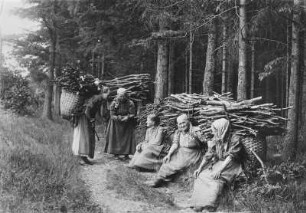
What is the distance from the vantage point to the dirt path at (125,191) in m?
6.57

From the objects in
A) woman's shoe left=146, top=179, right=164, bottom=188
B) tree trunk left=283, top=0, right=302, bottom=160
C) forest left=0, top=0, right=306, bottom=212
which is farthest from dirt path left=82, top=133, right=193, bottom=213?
tree trunk left=283, top=0, right=302, bottom=160

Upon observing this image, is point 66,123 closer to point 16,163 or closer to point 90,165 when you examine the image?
point 90,165

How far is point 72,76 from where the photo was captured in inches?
365

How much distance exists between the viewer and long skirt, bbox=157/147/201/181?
26.7 ft

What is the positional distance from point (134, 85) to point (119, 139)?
5.71 feet

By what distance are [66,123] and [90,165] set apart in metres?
8.05

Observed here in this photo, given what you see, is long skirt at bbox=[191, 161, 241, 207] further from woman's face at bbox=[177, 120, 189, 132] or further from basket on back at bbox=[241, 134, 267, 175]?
woman's face at bbox=[177, 120, 189, 132]

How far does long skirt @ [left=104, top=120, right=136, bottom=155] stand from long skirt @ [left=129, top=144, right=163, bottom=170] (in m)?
1.15

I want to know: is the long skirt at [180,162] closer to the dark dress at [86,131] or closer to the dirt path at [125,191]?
the dirt path at [125,191]

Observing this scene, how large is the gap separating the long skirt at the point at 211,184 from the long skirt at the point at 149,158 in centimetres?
254

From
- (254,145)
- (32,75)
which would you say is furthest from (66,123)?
(254,145)

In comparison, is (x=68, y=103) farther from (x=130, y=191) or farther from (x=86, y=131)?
(x=130, y=191)

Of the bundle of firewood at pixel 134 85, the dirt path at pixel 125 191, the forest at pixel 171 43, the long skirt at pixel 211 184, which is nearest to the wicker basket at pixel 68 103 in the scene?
the forest at pixel 171 43

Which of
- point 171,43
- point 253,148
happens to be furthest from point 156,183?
point 171,43
